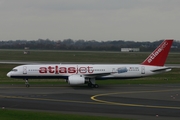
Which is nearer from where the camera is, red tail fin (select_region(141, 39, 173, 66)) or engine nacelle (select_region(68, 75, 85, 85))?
engine nacelle (select_region(68, 75, 85, 85))

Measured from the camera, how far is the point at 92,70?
5131 centimetres

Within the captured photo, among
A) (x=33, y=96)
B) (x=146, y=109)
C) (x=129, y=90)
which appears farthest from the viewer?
(x=129, y=90)

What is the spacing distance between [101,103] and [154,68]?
725 inches

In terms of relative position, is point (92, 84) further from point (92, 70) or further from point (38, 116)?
point (38, 116)

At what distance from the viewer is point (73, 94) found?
4247cm

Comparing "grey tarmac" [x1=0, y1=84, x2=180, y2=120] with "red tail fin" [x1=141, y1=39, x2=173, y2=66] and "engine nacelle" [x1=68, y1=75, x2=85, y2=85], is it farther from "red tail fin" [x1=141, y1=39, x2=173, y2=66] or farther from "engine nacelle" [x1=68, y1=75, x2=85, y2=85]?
"red tail fin" [x1=141, y1=39, x2=173, y2=66]

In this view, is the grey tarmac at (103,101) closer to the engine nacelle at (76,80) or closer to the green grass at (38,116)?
the engine nacelle at (76,80)

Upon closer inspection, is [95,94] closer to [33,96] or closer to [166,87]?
[33,96]

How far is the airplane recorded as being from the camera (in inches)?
1989

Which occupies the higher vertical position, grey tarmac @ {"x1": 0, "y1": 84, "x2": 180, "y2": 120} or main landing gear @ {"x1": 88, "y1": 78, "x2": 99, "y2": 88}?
main landing gear @ {"x1": 88, "y1": 78, "x2": 99, "y2": 88}

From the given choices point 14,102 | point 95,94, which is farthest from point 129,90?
point 14,102

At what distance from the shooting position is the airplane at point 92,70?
50531 millimetres

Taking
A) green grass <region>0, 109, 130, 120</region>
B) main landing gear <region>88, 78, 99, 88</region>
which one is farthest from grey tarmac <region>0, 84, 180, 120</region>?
main landing gear <region>88, 78, 99, 88</region>

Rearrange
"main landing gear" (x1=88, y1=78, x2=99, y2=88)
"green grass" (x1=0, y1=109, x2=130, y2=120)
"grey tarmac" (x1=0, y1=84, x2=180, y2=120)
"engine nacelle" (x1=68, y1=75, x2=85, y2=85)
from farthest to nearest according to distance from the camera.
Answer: "main landing gear" (x1=88, y1=78, x2=99, y2=88) → "engine nacelle" (x1=68, y1=75, x2=85, y2=85) → "grey tarmac" (x1=0, y1=84, x2=180, y2=120) → "green grass" (x1=0, y1=109, x2=130, y2=120)
